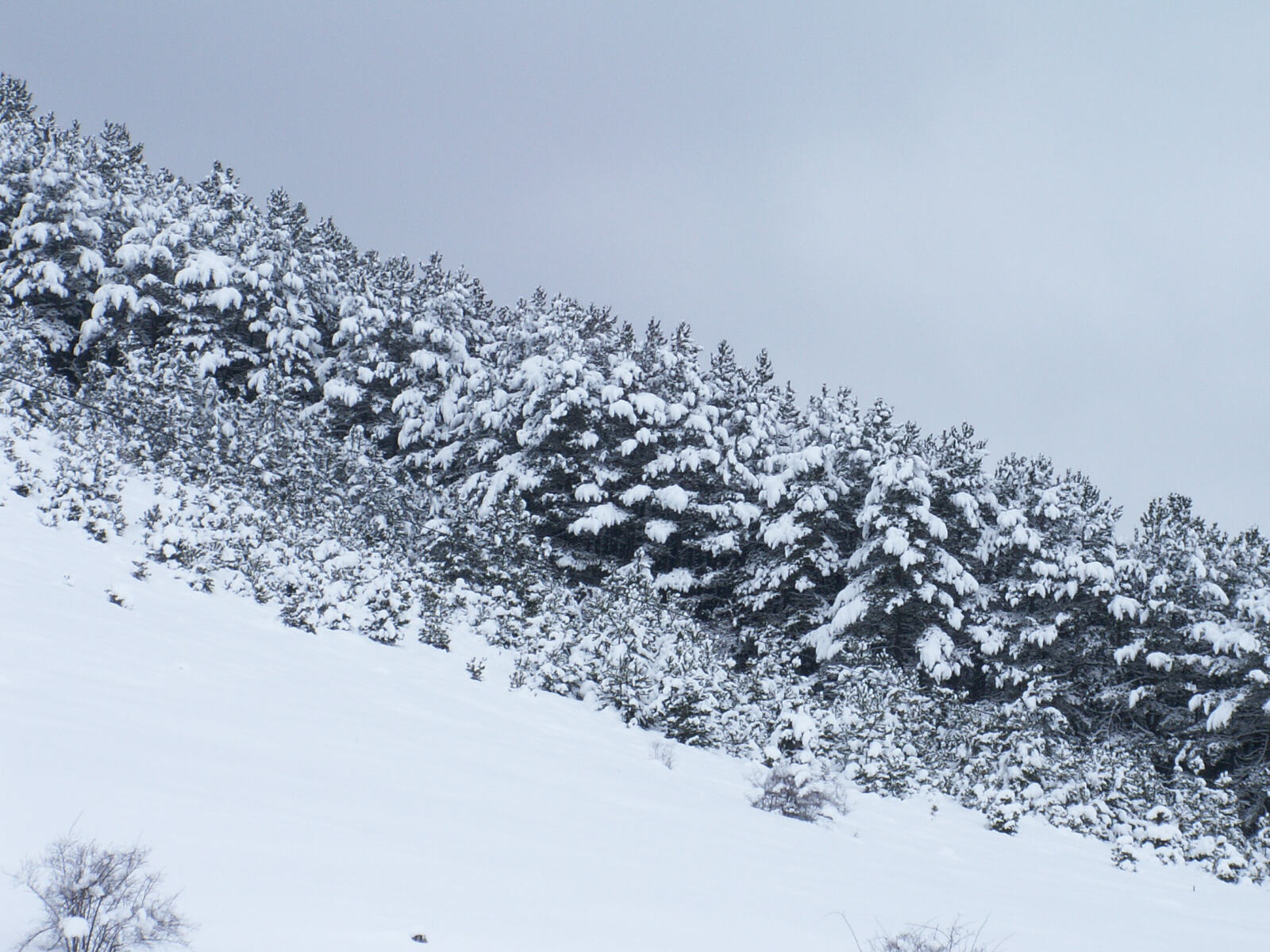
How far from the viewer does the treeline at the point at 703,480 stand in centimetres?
1894

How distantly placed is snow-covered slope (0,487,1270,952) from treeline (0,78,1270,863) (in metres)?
7.80

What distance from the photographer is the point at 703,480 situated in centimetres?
2339

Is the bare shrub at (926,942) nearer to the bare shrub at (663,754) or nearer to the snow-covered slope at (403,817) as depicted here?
the snow-covered slope at (403,817)

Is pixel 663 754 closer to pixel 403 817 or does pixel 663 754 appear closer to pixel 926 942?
pixel 403 817

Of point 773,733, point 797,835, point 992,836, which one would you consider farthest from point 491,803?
point 992,836

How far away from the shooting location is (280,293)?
27375mm

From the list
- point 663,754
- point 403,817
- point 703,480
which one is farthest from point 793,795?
point 703,480

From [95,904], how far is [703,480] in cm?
2125

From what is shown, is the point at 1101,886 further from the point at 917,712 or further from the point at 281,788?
the point at 281,788

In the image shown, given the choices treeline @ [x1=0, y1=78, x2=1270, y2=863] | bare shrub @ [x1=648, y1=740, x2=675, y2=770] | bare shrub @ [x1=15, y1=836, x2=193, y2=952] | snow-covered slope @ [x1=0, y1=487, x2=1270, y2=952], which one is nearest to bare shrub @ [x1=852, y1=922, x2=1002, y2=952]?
snow-covered slope @ [x1=0, y1=487, x2=1270, y2=952]

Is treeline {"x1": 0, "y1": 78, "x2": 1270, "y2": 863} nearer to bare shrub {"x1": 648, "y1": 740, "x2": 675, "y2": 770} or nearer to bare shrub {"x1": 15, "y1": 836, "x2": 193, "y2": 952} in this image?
bare shrub {"x1": 648, "y1": 740, "x2": 675, "y2": 770}

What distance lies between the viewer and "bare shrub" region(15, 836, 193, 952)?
2.34 meters

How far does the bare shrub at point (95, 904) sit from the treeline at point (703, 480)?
13.9 metres

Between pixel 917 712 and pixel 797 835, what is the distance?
8220mm
